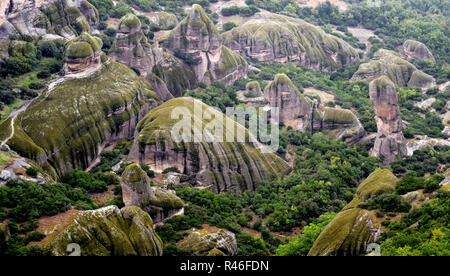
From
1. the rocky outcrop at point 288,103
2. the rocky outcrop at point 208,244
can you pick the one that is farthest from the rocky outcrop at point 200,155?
the rocky outcrop at point 288,103

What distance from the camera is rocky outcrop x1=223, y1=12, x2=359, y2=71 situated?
88.6 metres

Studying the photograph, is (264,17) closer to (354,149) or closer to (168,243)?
(354,149)

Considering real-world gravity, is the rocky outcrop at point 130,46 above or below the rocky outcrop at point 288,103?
above

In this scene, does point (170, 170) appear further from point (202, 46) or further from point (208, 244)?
point (202, 46)

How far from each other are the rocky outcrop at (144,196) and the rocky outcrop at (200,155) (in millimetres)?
10611

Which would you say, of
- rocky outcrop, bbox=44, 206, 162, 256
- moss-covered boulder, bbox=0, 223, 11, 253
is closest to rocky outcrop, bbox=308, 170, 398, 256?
rocky outcrop, bbox=44, 206, 162, 256

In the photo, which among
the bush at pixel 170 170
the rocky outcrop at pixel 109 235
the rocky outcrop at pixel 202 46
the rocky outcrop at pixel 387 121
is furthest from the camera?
the rocky outcrop at pixel 202 46

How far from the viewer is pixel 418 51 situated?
9769 centimetres

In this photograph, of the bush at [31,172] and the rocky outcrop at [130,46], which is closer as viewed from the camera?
the bush at [31,172]

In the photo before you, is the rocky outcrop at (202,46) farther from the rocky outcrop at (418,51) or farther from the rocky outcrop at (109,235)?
the rocky outcrop at (109,235)

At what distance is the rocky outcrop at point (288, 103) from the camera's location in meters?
67.8

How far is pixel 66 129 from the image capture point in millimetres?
49062

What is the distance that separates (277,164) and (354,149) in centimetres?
1288

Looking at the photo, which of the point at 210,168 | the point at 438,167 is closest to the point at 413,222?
the point at 210,168
